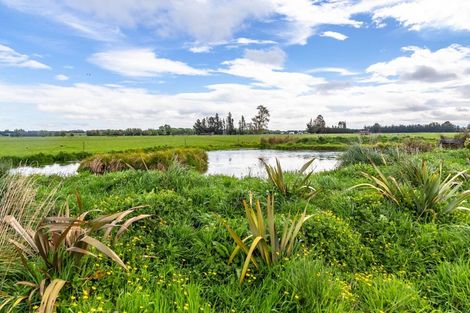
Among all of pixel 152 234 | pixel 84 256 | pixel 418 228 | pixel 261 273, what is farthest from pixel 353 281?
pixel 84 256

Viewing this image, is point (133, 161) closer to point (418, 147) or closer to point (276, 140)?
point (418, 147)

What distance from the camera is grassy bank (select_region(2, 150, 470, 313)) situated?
2.82m

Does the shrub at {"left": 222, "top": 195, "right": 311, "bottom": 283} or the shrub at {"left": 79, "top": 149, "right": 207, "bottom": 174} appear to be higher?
the shrub at {"left": 222, "top": 195, "right": 311, "bottom": 283}

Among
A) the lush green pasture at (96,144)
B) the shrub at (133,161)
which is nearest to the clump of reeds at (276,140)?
the lush green pasture at (96,144)

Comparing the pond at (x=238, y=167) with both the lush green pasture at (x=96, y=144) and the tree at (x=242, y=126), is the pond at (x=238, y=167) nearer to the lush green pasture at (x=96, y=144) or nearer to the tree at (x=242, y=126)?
the lush green pasture at (x=96, y=144)

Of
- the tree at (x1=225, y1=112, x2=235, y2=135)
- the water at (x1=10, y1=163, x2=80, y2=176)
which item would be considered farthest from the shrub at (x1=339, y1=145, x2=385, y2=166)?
the tree at (x1=225, y1=112, x2=235, y2=135)

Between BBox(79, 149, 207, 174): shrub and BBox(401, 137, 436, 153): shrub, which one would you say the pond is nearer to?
BBox(79, 149, 207, 174): shrub

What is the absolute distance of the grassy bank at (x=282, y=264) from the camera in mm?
2824

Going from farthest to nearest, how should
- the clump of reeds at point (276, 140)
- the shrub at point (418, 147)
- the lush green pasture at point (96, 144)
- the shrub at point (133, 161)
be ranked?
the clump of reeds at point (276, 140), the lush green pasture at point (96, 144), the shrub at point (418, 147), the shrub at point (133, 161)

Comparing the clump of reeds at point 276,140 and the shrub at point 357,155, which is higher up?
the shrub at point 357,155

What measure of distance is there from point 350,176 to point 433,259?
4.81 metres

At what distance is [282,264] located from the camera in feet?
11.1

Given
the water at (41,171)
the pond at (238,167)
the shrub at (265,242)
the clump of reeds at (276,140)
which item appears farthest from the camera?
the clump of reeds at (276,140)

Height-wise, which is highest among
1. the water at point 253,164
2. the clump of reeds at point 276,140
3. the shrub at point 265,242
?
A: the shrub at point 265,242
